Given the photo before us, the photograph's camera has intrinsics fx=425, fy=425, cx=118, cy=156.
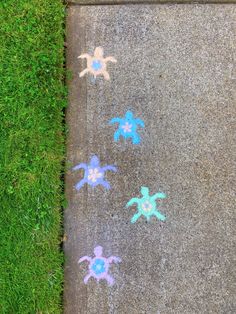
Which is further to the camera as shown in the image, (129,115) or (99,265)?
(129,115)

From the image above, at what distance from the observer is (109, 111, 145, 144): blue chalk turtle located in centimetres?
285

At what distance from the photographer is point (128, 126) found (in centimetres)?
287

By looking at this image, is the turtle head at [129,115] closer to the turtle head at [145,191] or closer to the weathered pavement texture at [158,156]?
the weathered pavement texture at [158,156]

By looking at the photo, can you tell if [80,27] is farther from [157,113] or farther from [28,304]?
[28,304]

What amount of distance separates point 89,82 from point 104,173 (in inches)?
25.4

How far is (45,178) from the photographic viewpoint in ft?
9.23

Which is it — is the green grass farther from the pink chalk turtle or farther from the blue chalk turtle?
the blue chalk turtle

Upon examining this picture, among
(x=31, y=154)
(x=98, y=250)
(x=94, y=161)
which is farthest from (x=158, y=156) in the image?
(x=31, y=154)

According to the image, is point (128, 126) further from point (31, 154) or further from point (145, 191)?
point (31, 154)

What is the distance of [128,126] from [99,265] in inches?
36.7

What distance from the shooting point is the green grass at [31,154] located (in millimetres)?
2719

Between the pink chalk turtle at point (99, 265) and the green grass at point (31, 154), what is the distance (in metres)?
0.20

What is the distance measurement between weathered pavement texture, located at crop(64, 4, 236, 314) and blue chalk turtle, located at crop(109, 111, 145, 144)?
4 centimetres

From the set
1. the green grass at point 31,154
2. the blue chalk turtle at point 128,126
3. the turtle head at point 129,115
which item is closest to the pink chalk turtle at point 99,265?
the green grass at point 31,154
